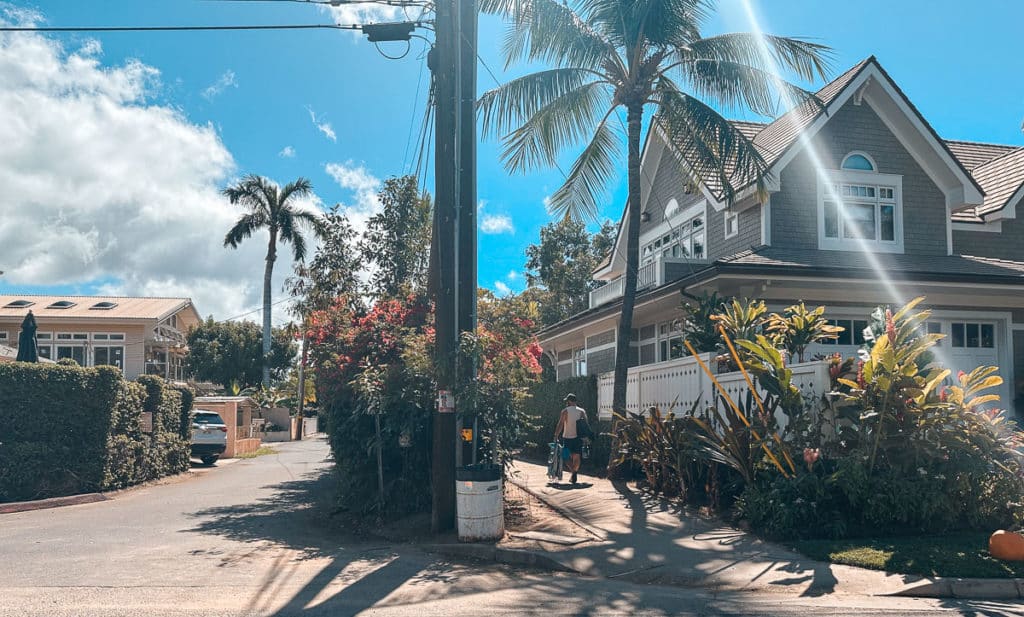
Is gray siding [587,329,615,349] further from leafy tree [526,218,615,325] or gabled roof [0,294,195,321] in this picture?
gabled roof [0,294,195,321]

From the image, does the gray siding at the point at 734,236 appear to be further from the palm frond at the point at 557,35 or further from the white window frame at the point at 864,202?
the palm frond at the point at 557,35

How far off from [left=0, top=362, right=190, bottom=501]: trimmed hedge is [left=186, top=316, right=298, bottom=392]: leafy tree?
4286cm

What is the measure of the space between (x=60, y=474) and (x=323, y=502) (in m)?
5.24

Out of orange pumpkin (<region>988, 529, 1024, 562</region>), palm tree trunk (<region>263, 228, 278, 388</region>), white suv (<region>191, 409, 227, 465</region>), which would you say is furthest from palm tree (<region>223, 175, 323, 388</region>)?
orange pumpkin (<region>988, 529, 1024, 562</region>)

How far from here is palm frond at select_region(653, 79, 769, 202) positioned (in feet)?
48.0

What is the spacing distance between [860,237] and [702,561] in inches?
479

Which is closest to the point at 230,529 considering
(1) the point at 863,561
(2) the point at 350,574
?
(2) the point at 350,574

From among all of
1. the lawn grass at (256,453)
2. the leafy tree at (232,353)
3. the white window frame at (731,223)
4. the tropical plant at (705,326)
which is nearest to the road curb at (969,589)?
the tropical plant at (705,326)

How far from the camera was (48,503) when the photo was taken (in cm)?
1489

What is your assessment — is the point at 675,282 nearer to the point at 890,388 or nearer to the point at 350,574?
the point at 890,388

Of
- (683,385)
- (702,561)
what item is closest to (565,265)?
(683,385)

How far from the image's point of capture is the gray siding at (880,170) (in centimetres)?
1819

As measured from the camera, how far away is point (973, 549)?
8617mm

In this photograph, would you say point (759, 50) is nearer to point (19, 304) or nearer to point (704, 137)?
point (704, 137)
